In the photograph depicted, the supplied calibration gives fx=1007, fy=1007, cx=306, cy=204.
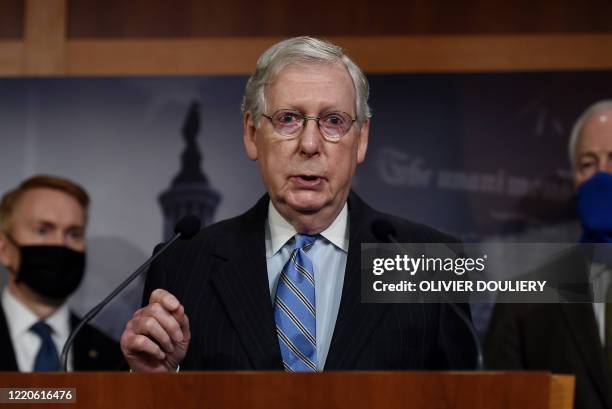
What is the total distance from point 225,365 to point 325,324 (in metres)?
0.23

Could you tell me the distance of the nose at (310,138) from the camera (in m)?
2.24

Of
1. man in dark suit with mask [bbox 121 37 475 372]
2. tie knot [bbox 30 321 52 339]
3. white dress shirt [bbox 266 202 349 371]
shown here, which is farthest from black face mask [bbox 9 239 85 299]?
white dress shirt [bbox 266 202 349 371]

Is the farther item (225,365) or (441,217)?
(441,217)

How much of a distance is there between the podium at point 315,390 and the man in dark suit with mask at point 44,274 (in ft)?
6.62

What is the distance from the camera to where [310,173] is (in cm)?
223

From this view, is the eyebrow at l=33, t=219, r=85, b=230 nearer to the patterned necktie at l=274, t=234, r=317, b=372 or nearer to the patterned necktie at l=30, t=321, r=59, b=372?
the patterned necktie at l=30, t=321, r=59, b=372

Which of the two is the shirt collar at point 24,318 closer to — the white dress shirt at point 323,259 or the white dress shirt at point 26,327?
the white dress shirt at point 26,327

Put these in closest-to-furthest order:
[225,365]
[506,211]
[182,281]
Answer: [225,365] → [182,281] → [506,211]

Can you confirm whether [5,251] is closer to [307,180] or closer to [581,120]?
[307,180]

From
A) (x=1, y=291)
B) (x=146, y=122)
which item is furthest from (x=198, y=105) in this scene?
(x=1, y=291)

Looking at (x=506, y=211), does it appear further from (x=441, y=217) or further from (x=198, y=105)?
(x=198, y=105)

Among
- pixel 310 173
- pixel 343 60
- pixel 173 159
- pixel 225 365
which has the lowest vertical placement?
pixel 225 365

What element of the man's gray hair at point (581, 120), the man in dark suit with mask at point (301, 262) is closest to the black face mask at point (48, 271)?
the man in dark suit with mask at point (301, 262)

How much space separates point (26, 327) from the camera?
3691 mm
